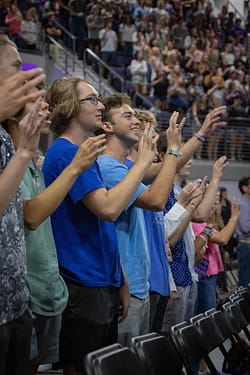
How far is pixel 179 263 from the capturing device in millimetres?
5199

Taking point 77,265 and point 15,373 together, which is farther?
point 77,265

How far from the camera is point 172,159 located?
3.96 meters

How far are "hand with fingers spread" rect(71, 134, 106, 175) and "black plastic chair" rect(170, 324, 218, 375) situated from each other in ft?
2.50

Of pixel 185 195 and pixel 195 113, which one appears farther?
pixel 195 113

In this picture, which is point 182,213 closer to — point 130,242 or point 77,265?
point 130,242

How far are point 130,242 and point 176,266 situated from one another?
1.11 metres

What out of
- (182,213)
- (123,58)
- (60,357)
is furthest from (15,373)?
(123,58)

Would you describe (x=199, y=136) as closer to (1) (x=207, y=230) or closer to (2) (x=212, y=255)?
(1) (x=207, y=230)

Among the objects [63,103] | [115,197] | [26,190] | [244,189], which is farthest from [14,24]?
[26,190]

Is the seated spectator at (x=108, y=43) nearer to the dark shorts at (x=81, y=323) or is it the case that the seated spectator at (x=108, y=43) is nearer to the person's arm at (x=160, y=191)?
the person's arm at (x=160, y=191)

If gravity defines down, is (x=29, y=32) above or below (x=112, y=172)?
→ below

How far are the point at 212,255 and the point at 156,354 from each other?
13.5 ft

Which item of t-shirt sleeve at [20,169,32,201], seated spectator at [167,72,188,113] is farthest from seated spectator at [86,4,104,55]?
t-shirt sleeve at [20,169,32,201]

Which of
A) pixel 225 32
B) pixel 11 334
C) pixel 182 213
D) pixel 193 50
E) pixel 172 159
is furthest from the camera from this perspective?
pixel 225 32
